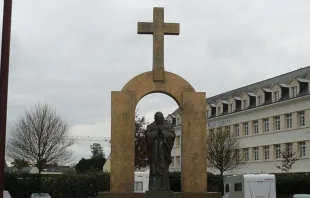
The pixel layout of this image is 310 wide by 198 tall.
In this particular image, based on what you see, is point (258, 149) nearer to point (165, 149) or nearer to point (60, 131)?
point (60, 131)

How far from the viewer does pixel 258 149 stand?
62688 mm

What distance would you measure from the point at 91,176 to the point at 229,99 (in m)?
31.3

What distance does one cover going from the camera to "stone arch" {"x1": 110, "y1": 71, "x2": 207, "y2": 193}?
1909 centimetres

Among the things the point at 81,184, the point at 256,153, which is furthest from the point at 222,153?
the point at 81,184

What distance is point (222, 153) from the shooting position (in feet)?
181

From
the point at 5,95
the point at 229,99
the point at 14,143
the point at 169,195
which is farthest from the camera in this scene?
the point at 229,99

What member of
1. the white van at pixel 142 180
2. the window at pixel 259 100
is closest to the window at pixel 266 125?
the window at pixel 259 100

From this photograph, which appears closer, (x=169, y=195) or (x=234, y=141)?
(x=169, y=195)

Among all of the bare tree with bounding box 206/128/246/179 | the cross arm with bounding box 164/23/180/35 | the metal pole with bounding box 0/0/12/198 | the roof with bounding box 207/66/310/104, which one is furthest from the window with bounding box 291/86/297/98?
the metal pole with bounding box 0/0/12/198

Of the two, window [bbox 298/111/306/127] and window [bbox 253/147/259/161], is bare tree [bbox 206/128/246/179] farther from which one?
window [bbox 298/111/306/127]

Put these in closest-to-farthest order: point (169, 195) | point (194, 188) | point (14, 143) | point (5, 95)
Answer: point (5, 95)
point (169, 195)
point (194, 188)
point (14, 143)

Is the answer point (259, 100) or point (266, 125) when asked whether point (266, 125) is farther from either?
point (259, 100)

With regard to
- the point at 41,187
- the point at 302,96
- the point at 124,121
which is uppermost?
the point at 302,96

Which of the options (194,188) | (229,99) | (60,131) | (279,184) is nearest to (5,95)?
(194,188)
